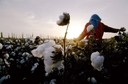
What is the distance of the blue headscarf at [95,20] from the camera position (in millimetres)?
7389

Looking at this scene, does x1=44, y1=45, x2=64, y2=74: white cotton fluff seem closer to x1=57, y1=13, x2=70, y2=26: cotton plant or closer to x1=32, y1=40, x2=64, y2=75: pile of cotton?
x1=32, y1=40, x2=64, y2=75: pile of cotton

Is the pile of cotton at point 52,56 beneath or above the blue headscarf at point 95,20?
beneath

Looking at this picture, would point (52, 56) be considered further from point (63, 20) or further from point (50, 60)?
point (63, 20)

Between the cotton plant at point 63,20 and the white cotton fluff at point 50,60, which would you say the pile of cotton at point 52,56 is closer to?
the white cotton fluff at point 50,60

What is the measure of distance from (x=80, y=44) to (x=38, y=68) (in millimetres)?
838

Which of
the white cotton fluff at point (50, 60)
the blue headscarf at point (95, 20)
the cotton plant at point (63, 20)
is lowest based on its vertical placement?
the white cotton fluff at point (50, 60)

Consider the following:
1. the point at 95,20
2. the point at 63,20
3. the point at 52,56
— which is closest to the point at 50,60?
the point at 52,56

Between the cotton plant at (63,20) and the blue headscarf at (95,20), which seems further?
the blue headscarf at (95,20)

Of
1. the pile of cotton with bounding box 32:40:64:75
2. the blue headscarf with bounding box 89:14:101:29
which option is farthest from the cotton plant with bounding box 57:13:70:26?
the blue headscarf with bounding box 89:14:101:29

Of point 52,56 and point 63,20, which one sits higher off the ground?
point 63,20

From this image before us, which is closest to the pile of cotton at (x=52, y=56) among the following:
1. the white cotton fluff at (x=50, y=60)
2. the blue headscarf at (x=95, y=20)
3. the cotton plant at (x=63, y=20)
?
the white cotton fluff at (x=50, y=60)

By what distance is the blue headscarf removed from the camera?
7.39 meters

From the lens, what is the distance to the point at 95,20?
748 centimetres

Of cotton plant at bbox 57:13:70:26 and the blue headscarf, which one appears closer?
cotton plant at bbox 57:13:70:26
